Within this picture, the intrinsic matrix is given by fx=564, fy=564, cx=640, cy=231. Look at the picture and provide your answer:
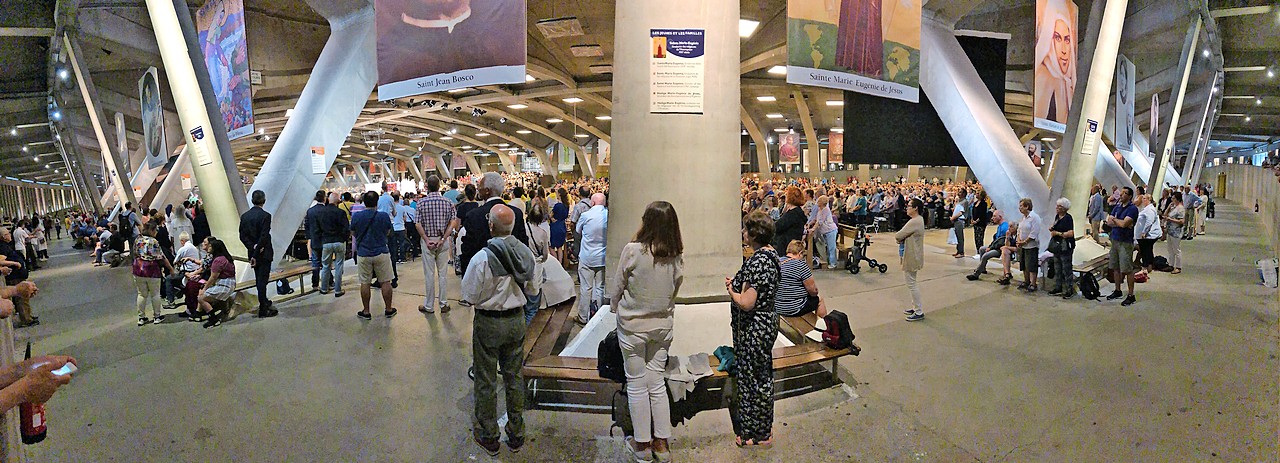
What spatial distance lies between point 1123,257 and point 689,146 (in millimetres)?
6484

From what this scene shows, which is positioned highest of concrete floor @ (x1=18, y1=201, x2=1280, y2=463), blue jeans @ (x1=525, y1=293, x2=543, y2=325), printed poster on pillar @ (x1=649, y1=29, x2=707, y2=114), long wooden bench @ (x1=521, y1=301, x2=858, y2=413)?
printed poster on pillar @ (x1=649, y1=29, x2=707, y2=114)

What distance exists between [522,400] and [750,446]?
57.0 inches

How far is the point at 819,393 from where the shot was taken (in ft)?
14.1

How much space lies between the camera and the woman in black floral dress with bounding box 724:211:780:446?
3.23 meters

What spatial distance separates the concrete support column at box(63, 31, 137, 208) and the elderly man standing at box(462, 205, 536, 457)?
60.6ft

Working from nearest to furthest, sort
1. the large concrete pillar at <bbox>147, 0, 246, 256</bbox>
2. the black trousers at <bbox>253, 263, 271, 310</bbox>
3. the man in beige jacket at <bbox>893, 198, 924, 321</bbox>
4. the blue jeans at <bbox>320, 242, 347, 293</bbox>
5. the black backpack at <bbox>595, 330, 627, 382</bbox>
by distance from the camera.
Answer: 1. the black backpack at <bbox>595, 330, 627, 382</bbox>
2. the man in beige jacket at <bbox>893, 198, 924, 321</bbox>
3. the black trousers at <bbox>253, 263, 271, 310</bbox>
4. the blue jeans at <bbox>320, 242, 347, 293</bbox>
5. the large concrete pillar at <bbox>147, 0, 246, 256</bbox>

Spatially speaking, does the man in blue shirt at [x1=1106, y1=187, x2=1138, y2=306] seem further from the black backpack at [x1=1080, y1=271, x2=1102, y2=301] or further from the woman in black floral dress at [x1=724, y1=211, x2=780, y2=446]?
the woman in black floral dress at [x1=724, y1=211, x2=780, y2=446]

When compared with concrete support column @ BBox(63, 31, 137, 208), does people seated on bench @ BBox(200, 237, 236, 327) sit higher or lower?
lower

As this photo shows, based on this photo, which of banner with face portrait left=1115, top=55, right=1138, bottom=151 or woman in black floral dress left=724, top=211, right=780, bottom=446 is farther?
banner with face portrait left=1115, top=55, right=1138, bottom=151

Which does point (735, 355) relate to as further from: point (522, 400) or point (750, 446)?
point (522, 400)

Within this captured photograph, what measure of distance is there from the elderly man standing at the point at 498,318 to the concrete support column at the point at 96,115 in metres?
18.5

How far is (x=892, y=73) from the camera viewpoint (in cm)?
621

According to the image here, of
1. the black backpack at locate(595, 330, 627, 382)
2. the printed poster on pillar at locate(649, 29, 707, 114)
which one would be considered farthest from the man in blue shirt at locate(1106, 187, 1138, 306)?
the black backpack at locate(595, 330, 627, 382)

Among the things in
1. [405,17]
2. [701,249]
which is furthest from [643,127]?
[405,17]
